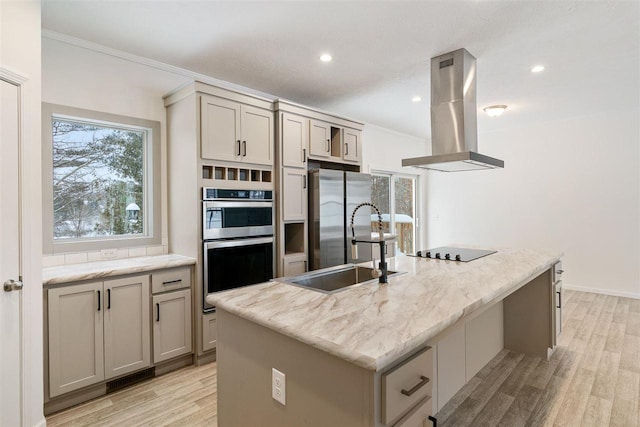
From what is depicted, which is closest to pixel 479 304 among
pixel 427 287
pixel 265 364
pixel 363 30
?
pixel 427 287

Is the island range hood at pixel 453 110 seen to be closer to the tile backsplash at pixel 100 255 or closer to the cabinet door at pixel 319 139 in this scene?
the cabinet door at pixel 319 139

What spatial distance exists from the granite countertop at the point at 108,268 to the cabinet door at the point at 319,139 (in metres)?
1.74

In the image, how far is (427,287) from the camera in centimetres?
179

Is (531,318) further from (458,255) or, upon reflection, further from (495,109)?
(495,109)

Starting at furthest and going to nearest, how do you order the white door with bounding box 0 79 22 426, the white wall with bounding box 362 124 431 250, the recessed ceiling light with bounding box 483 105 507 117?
the white wall with bounding box 362 124 431 250 → the recessed ceiling light with bounding box 483 105 507 117 → the white door with bounding box 0 79 22 426

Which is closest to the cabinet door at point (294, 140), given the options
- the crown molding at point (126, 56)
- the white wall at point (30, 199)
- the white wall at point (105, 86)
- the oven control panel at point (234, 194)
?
the oven control panel at point (234, 194)

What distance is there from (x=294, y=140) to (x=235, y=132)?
673 mm

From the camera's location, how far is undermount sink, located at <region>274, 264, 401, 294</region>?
1.96 meters

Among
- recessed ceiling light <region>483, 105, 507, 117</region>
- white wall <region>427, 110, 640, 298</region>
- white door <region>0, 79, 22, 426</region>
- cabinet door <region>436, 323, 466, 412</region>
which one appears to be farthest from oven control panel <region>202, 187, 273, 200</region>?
white wall <region>427, 110, 640, 298</region>

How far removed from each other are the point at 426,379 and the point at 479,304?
1.66 ft

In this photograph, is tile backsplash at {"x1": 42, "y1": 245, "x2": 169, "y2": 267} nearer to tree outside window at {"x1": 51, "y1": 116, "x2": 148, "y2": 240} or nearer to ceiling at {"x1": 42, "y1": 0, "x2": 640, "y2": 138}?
tree outside window at {"x1": 51, "y1": 116, "x2": 148, "y2": 240}

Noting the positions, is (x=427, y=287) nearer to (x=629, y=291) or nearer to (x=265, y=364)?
(x=265, y=364)

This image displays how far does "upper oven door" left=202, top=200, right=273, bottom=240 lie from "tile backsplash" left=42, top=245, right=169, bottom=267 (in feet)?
1.97

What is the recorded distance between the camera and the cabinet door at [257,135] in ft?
10.2
